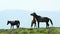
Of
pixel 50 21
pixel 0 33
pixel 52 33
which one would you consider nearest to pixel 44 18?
pixel 50 21

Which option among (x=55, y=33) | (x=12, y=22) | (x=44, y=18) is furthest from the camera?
(x=12, y=22)

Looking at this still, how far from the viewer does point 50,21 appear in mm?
26688

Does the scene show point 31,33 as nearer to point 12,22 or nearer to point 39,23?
point 39,23

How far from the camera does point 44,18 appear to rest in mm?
26609

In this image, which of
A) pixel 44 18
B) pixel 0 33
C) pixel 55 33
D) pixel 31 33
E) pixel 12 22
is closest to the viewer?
pixel 55 33

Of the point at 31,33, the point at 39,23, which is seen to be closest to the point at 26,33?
the point at 31,33

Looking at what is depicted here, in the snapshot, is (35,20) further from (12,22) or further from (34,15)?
(12,22)

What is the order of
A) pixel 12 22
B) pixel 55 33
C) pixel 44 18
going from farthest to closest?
pixel 12 22
pixel 44 18
pixel 55 33

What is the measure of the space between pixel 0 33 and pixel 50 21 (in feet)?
27.7

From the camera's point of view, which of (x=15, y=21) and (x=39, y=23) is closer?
(x=39, y=23)

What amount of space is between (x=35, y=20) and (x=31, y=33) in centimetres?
966

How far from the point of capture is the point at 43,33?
1759 cm

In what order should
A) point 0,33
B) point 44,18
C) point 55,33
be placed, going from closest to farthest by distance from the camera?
point 55,33 < point 0,33 < point 44,18

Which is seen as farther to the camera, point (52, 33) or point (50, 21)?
point (50, 21)
